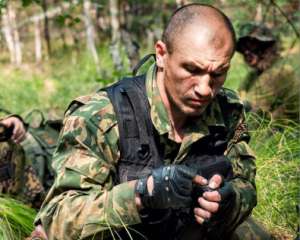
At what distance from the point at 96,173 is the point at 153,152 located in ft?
0.90

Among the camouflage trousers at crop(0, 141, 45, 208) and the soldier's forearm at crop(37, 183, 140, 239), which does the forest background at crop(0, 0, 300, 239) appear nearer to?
the camouflage trousers at crop(0, 141, 45, 208)

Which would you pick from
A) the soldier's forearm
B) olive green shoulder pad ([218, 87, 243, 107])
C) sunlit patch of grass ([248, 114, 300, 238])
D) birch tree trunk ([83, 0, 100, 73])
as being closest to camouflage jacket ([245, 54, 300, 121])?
sunlit patch of grass ([248, 114, 300, 238])

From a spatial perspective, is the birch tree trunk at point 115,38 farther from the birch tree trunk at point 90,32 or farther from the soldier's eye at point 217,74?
the soldier's eye at point 217,74

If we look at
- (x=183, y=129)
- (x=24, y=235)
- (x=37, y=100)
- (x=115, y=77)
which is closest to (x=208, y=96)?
(x=183, y=129)

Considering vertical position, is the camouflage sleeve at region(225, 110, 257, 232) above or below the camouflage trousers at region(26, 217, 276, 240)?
above

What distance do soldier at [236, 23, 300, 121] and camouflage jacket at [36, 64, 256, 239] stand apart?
3.22 meters

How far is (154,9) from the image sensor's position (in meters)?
16.5

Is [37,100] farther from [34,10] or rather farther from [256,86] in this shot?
[34,10]

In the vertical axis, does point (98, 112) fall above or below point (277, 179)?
above

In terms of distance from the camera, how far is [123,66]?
296 inches

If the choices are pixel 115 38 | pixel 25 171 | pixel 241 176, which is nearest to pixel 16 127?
pixel 25 171

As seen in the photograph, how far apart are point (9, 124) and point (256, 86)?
319 centimetres

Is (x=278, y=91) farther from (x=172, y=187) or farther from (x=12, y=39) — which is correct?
(x=12, y=39)

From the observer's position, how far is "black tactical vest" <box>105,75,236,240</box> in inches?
102
